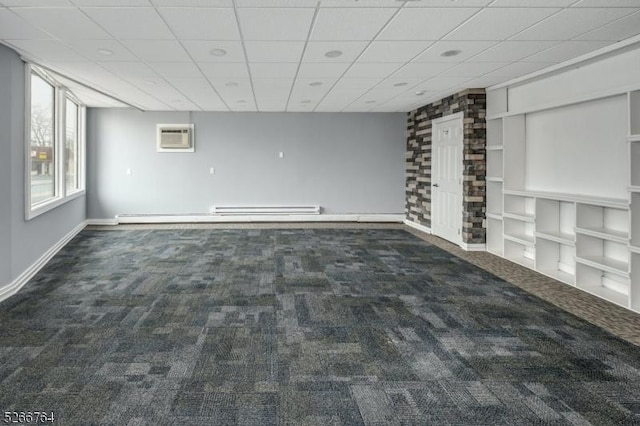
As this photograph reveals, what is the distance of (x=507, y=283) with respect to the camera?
4688mm

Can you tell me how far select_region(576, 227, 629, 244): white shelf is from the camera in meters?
3.96

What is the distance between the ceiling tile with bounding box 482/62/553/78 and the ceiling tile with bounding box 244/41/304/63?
233 cm

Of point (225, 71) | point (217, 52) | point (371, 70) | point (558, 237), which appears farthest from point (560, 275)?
point (225, 71)

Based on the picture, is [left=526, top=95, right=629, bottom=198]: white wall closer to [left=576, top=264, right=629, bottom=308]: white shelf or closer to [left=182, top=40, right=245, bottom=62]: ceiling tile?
[left=576, top=264, right=629, bottom=308]: white shelf

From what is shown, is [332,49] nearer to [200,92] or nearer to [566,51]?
[566,51]

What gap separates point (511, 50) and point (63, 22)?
3.92 meters

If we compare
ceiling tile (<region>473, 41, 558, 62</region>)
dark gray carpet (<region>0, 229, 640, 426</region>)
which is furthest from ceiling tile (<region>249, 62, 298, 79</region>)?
dark gray carpet (<region>0, 229, 640, 426</region>)

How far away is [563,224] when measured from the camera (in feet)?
16.8

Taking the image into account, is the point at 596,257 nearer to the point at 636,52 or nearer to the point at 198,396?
the point at 636,52

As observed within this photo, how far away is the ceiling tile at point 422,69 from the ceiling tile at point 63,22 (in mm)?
3086

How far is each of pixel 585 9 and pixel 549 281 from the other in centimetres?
271

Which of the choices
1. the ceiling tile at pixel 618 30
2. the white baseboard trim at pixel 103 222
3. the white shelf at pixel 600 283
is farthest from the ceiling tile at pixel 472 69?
the white baseboard trim at pixel 103 222

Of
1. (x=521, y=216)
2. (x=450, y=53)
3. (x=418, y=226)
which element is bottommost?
(x=418, y=226)

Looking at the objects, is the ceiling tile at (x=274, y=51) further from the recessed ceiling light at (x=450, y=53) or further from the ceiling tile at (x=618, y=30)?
Answer: the ceiling tile at (x=618, y=30)
